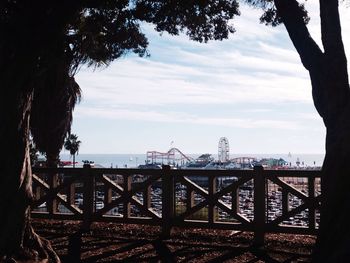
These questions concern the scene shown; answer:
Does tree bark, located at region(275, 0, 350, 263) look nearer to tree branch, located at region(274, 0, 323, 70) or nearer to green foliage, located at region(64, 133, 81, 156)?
tree branch, located at region(274, 0, 323, 70)

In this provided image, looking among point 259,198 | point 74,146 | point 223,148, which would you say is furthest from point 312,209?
point 223,148

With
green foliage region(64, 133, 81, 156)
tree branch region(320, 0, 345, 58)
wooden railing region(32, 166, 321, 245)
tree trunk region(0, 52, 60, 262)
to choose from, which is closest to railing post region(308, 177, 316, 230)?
wooden railing region(32, 166, 321, 245)

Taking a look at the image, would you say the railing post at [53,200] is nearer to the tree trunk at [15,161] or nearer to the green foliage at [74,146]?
the tree trunk at [15,161]

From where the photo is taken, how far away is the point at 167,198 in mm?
10633

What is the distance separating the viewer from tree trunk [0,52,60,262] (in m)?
7.34

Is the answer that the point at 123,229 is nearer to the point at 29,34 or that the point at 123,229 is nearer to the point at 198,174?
the point at 198,174

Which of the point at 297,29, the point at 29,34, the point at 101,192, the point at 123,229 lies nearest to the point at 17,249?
the point at 29,34

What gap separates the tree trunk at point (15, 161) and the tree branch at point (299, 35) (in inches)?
143

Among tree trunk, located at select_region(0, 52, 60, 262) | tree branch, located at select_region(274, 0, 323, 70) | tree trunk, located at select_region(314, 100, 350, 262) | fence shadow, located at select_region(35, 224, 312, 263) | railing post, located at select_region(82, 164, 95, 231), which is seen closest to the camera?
tree trunk, located at select_region(314, 100, 350, 262)

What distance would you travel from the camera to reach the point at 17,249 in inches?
290

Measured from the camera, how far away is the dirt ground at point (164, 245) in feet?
27.6

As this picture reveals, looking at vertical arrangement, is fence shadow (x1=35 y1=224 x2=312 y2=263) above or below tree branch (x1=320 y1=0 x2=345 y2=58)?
below

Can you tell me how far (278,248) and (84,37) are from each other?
5943 mm

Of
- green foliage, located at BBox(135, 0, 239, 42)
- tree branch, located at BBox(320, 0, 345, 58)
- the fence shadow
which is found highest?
green foliage, located at BBox(135, 0, 239, 42)
